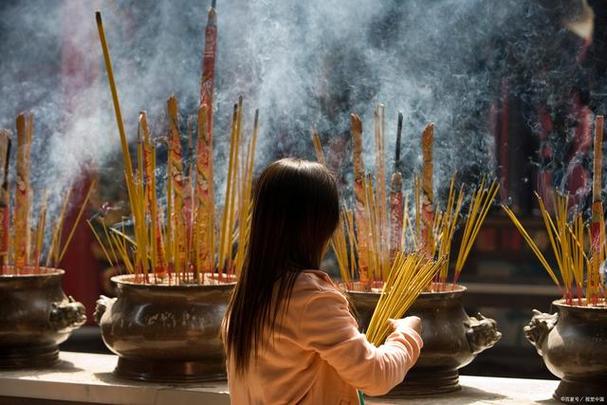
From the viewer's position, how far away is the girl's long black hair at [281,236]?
60.7 inches

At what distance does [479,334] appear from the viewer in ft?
7.88

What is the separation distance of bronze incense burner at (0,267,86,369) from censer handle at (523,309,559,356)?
109 cm

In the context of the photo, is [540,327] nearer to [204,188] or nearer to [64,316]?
[204,188]

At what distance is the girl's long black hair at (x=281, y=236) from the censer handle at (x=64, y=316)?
1.24 metres

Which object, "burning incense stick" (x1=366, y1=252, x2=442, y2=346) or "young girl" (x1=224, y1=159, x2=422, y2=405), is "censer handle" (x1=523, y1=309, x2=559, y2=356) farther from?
"young girl" (x1=224, y1=159, x2=422, y2=405)

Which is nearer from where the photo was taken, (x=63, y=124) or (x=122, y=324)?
(x=122, y=324)

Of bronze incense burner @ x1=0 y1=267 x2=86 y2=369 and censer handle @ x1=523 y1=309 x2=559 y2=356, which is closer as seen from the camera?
censer handle @ x1=523 y1=309 x2=559 y2=356

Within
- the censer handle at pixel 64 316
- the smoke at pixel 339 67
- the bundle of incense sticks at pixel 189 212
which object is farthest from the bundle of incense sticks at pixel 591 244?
the censer handle at pixel 64 316

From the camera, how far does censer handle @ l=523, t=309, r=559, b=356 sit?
230cm

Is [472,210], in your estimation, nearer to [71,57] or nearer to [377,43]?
[377,43]

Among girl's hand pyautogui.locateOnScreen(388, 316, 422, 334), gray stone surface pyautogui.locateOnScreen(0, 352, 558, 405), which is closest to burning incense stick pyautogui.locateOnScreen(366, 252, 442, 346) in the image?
girl's hand pyautogui.locateOnScreen(388, 316, 422, 334)

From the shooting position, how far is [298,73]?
295 cm

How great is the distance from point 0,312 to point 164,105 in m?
0.83

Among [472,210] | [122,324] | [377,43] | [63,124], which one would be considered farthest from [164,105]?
[472,210]
